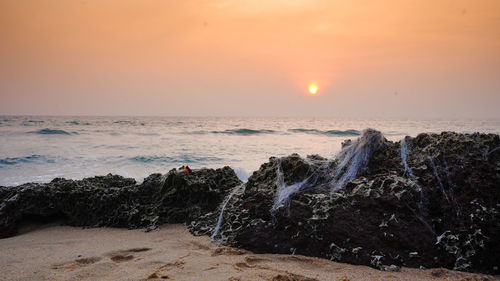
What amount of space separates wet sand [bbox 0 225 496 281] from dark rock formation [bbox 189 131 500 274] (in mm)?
140

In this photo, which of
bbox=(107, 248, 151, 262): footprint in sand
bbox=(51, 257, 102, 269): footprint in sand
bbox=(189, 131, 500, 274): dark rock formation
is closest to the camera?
bbox=(189, 131, 500, 274): dark rock formation

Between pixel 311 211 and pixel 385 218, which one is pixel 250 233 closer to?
pixel 311 211

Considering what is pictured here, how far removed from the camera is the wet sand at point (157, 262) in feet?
8.36

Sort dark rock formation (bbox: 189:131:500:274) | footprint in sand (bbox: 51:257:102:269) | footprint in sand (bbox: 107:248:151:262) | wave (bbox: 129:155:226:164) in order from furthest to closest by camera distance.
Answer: wave (bbox: 129:155:226:164), footprint in sand (bbox: 107:248:151:262), footprint in sand (bbox: 51:257:102:269), dark rock formation (bbox: 189:131:500:274)

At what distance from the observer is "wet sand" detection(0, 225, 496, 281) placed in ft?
8.36

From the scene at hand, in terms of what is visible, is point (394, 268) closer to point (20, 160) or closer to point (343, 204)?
point (343, 204)

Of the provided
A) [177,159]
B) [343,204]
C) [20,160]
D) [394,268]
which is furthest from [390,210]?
[20,160]

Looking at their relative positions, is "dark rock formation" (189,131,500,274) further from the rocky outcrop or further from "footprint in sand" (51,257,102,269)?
"footprint in sand" (51,257,102,269)

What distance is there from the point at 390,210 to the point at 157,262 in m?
2.05

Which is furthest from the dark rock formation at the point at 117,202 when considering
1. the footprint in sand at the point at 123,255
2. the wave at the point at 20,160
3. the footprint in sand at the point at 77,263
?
the wave at the point at 20,160

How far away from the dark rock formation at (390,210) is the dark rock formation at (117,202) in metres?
0.43

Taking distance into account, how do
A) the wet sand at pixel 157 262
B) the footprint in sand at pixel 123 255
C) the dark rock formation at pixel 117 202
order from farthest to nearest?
the dark rock formation at pixel 117 202, the footprint in sand at pixel 123 255, the wet sand at pixel 157 262

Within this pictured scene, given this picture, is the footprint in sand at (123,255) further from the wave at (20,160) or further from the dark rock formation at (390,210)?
the wave at (20,160)

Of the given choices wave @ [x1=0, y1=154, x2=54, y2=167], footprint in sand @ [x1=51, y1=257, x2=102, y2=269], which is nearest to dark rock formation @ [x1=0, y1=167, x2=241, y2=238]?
footprint in sand @ [x1=51, y1=257, x2=102, y2=269]
